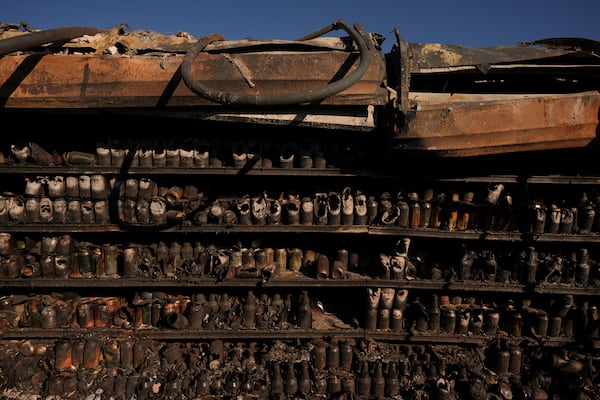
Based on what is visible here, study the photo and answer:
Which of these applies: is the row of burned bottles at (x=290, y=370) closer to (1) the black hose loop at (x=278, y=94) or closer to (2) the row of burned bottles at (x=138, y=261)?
(2) the row of burned bottles at (x=138, y=261)

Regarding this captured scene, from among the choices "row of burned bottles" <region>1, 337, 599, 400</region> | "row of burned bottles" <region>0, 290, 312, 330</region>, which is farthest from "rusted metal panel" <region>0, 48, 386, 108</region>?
"row of burned bottles" <region>1, 337, 599, 400</region>

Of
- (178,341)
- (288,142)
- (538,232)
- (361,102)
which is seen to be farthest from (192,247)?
(538,232)

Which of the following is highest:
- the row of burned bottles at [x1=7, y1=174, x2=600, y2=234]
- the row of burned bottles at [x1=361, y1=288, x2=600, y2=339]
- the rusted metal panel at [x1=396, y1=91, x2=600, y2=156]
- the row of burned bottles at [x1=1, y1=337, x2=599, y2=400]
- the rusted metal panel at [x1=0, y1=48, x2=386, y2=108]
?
the rusted metal panel at [x1=0, y1=48, x2=386, y2=108]

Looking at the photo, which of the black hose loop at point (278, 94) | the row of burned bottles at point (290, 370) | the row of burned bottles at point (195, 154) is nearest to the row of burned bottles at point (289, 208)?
the row of burned bottles at point (195, 154)

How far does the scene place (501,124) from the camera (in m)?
4.08

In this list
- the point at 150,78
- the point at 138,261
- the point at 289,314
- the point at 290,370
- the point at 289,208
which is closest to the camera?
the point at 150,78

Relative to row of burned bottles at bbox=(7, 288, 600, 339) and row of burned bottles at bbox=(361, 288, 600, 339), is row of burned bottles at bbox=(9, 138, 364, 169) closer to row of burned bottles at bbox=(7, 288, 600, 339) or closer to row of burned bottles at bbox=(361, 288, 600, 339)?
row of burned bottles at bbox=(7, 288, 600, 339)

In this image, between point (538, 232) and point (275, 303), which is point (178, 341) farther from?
point (538, 232)

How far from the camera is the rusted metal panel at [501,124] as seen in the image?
4.05 metres

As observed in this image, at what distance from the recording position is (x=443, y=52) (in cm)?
451

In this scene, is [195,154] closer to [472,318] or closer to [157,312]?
[157,312]

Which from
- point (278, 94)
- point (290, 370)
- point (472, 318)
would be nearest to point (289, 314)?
point (290, 370)

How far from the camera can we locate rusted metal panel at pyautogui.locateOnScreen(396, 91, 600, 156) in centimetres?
405

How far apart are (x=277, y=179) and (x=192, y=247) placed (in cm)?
123
